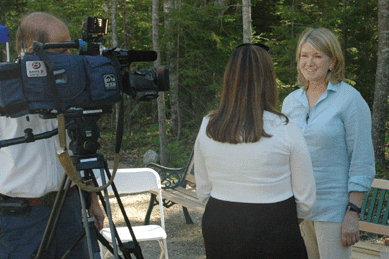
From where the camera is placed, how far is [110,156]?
35.9ft

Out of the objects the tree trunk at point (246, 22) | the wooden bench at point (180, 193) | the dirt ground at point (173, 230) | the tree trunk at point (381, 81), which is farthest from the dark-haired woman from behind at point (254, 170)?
the tree trunk at point (381, 81)

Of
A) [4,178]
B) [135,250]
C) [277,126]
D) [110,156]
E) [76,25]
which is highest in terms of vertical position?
[76,25]

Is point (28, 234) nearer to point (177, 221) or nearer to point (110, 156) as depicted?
point (177, 221)

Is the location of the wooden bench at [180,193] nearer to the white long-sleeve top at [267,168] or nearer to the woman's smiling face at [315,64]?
the woman's smiling face at [315,64]

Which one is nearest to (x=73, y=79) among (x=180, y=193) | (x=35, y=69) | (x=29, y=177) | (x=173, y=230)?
(x=35, y=69)

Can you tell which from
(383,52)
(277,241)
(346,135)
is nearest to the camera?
(277,241)

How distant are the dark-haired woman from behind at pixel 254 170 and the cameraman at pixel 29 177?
2.66 ft

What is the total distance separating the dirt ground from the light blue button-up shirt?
111 inches

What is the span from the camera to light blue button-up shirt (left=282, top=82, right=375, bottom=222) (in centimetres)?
226

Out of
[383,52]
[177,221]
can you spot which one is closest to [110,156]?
[177,221]

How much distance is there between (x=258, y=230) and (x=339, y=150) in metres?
0.71

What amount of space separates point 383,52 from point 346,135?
6531mm

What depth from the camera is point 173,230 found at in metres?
5.71

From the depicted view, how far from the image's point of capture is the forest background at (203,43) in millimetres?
9055
